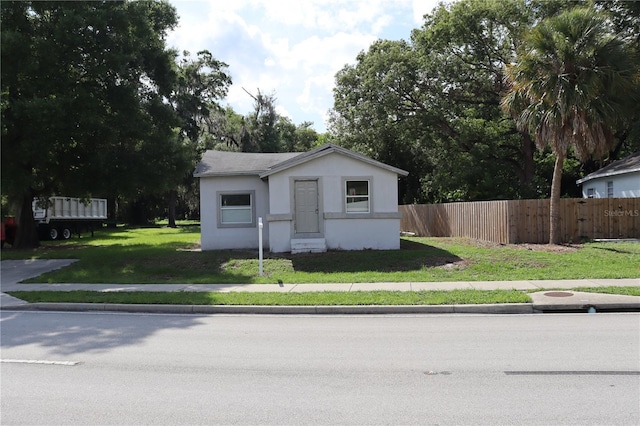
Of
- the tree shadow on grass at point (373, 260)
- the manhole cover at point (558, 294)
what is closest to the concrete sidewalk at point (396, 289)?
the manhole cover at point (558, 294)

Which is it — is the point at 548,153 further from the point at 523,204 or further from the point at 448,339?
the point at 448,339

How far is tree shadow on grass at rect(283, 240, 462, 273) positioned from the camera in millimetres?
15891

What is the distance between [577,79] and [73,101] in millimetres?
18215

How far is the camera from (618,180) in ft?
81.8

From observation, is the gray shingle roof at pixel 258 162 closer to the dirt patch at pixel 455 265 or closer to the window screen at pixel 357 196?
the window screen at pixel 357 196

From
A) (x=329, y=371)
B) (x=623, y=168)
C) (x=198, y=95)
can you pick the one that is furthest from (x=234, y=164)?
(x=198, y=95)

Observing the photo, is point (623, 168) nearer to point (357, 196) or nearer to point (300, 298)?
point (357, 196)

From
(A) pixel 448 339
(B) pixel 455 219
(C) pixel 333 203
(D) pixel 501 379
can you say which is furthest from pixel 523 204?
(D) pixel 501 379

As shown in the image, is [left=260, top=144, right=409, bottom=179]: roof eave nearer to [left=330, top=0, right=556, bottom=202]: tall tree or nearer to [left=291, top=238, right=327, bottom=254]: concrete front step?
[left=291, top=238, right=327, bottom=254]: concrete front step

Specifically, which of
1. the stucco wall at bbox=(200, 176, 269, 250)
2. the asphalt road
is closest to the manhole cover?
the asphalt road

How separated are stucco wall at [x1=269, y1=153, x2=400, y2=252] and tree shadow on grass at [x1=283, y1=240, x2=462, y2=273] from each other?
0.82m

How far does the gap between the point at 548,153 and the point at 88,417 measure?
34390mm

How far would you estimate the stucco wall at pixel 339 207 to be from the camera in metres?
18.5

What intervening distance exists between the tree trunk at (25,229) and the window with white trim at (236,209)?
9.94 metres
